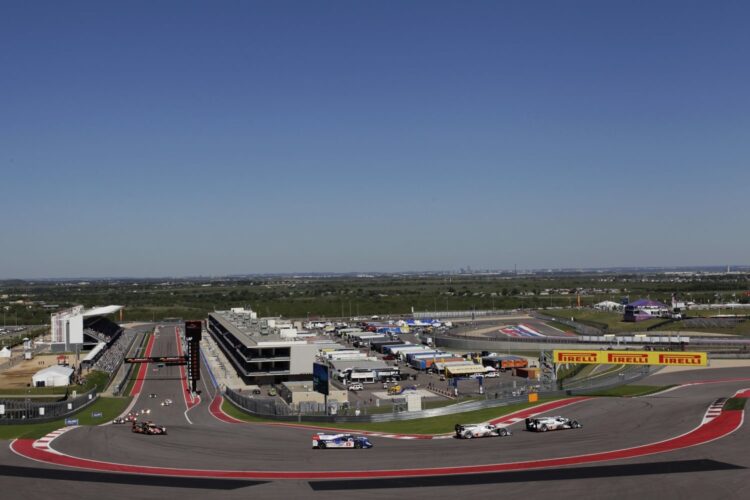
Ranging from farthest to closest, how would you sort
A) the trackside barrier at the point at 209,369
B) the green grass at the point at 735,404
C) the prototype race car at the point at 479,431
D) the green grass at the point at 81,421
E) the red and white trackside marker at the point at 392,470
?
the trackside barrier at the point at 209,369
the green grass at the point at 81,421
the green grass at the point at 735,404
the prototype race car at the point at 479,431
the red and white trackside marker at the point at 392,470

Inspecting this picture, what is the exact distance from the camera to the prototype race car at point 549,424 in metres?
45.0

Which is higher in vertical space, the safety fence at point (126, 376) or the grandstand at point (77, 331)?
the grandstand at point (77, 331)

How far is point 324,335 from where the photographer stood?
6132 inches

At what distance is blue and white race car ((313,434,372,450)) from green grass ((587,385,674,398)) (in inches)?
1192

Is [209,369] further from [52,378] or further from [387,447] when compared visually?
[387,447]

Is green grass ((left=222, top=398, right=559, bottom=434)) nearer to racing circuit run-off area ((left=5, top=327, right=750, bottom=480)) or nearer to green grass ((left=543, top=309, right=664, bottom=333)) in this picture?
racing circuit run-off area ((left=5, top=327, right=750, bottom=480))

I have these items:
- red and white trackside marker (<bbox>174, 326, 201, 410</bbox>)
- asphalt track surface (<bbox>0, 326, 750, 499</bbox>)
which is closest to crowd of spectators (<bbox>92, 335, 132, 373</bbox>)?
red and white trackside marker (<bbox>174, 326, 201, 410</bbox>)

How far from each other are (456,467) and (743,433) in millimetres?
17476

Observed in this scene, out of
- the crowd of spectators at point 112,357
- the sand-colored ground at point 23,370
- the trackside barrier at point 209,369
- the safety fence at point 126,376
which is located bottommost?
the trackside barrier at point 209,369

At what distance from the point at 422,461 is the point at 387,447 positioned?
548 cm

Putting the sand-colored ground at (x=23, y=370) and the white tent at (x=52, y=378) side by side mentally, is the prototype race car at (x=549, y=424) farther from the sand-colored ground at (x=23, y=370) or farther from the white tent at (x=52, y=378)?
the sand-colored ground at (x=23, y=370)

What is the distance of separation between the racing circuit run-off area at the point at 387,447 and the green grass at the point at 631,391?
7.29 meters

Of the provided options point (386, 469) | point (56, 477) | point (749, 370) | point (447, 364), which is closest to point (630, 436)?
point (386, 469)

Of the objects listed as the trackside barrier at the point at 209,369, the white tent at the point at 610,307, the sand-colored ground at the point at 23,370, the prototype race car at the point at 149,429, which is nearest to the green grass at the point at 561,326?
the white tent at the point at 610,307
